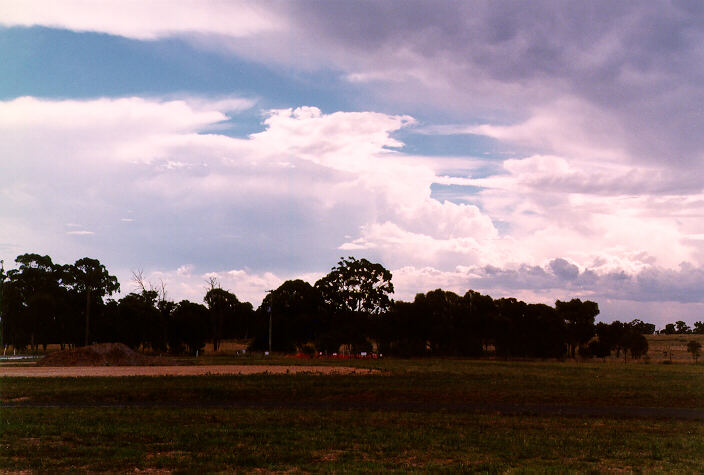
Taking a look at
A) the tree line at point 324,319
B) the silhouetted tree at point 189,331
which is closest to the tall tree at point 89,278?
the tree line at point 324,319


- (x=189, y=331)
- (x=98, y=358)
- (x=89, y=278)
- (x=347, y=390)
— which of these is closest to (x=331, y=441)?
(x=347, y=390)

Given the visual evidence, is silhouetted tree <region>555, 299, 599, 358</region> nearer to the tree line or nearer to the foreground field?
the tree line

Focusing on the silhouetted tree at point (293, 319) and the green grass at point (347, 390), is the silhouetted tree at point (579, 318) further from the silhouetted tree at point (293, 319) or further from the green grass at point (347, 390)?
the green grass at point (347, 390)

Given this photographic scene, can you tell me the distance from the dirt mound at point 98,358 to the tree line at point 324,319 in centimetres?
2665

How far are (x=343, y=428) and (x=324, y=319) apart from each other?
81.8 meters

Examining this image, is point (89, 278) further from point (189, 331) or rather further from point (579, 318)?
point (579, 318)

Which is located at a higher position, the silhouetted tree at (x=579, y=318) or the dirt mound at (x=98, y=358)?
the silhouetted tree at (x=579, y=318)

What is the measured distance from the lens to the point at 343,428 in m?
18.7

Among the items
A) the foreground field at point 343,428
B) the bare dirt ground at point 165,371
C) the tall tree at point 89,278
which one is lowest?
the bare dirt ground at point 165,371

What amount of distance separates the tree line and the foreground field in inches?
2250

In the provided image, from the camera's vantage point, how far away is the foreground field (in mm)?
14062

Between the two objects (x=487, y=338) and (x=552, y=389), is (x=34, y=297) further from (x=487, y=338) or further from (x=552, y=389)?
(x=552, y=389)

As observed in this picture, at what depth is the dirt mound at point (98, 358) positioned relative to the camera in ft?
195

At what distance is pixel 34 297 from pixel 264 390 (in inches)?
3192
